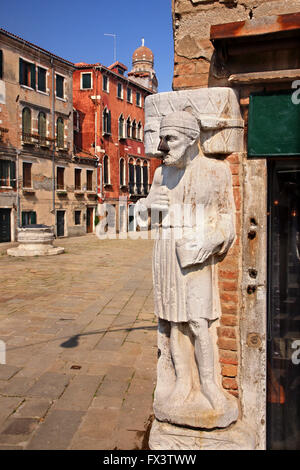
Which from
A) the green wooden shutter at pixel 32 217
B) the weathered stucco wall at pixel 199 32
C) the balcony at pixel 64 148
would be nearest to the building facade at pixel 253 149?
the weathered stucco wall at pixel 199 32

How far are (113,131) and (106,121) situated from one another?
3.94 ft

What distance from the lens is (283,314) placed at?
11.2 ft

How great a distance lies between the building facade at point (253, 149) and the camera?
8.96 feet

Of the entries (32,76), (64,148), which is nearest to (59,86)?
(32,76)

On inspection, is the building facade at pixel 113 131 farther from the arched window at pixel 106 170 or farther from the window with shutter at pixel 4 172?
the window with shutter at pixel 4 172

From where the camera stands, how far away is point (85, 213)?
90.7 ft

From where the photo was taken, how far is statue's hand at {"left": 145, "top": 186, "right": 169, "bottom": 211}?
289cm

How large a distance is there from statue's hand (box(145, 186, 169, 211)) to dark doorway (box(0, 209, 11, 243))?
65.9ft

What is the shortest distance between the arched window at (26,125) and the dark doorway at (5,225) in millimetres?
4281

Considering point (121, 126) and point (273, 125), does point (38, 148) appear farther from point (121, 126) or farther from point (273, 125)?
point (273, 125)

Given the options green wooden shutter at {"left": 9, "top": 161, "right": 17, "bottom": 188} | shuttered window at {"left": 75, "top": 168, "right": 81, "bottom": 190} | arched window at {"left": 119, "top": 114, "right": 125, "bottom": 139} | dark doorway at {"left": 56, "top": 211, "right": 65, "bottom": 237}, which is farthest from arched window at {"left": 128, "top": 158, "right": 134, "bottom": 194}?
green wooden shutter at {"left": 9, "top": 161, "right": 17, "bottom": 188}

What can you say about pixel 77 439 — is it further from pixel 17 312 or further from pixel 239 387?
pixel 17 312

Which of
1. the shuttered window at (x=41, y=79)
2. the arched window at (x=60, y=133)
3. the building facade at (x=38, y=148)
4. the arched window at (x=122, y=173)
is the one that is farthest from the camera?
the arched window at (x=122, y=173)

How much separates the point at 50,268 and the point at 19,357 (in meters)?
7.73
